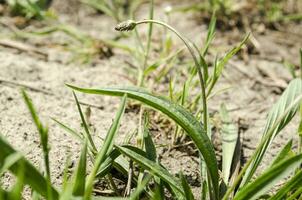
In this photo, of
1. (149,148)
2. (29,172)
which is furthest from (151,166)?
(29,172)

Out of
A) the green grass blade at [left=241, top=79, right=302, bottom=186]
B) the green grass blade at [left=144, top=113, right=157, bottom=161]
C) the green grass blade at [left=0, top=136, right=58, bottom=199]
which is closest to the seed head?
the green grass blade at [left=144, top=113, right=157, bottom=161]

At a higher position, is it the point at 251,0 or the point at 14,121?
the point at 251,0

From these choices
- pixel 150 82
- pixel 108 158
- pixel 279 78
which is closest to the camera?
pixel 108 158

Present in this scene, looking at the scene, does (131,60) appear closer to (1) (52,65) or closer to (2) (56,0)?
(1) (52,65)

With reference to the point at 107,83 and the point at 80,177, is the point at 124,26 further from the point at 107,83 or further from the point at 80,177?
the point at 107,83

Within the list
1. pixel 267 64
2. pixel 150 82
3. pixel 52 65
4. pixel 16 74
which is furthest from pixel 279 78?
pixel 16 74

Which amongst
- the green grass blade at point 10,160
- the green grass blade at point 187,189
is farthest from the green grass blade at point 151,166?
the green grass blade at point 10,160
